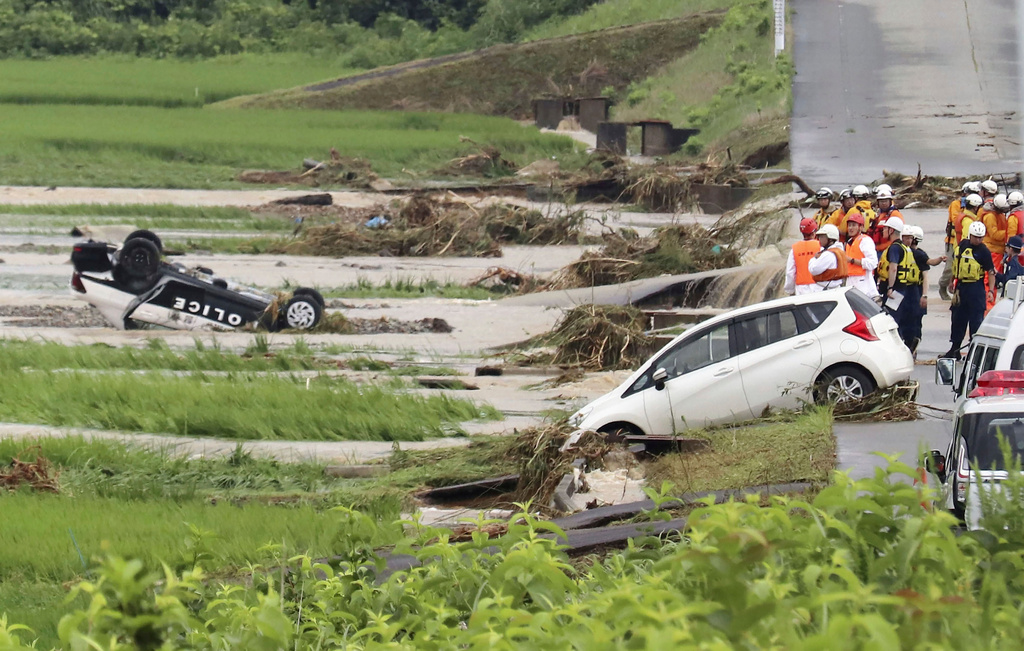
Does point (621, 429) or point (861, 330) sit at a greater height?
point (861, 330)

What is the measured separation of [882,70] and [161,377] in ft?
103

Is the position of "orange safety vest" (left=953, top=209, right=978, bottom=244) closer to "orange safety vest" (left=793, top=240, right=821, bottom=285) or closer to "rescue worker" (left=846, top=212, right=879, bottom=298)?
"rescue worker" (left=846, top=212, right=879, bottom=298)

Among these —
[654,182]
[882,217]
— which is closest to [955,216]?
[882,217]

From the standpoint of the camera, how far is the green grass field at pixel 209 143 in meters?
46.1

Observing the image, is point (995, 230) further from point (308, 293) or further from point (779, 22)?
A: point (779, 22)

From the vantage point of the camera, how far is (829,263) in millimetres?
15148

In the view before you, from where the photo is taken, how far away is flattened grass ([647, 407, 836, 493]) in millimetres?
11289

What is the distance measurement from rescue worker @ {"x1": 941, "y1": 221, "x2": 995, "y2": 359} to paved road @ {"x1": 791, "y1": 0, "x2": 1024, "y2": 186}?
→ 1654 cm

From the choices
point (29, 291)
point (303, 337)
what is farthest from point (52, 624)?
point (29, 291)

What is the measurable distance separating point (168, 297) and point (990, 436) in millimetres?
17634

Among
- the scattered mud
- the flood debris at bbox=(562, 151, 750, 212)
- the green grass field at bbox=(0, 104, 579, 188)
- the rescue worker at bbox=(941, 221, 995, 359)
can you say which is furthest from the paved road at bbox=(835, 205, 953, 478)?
the green grass field at bbox=(0, 104, 579, 188)

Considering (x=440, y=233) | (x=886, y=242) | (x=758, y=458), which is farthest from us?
(x=440, y=233)

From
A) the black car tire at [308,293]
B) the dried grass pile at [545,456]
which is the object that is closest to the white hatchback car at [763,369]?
the dried grass pile at [545,456]

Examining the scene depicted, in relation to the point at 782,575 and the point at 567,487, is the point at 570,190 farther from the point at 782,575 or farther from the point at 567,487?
the point at 782,575
